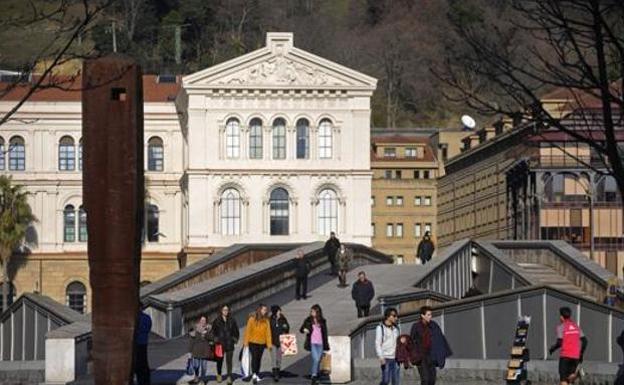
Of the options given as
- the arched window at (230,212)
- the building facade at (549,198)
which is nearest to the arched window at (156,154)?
the arched window at (230,212)

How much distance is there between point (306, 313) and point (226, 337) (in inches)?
573

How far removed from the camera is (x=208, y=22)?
17425 cm

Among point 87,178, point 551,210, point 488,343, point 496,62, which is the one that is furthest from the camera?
point 551,210

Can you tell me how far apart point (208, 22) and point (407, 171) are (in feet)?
101

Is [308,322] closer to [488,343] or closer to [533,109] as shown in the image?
[488,343]

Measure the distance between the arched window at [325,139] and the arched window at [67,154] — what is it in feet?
37.8

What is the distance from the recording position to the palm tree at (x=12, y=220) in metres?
103

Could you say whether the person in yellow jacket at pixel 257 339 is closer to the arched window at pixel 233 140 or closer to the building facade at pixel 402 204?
the arched window at pixel 233 140

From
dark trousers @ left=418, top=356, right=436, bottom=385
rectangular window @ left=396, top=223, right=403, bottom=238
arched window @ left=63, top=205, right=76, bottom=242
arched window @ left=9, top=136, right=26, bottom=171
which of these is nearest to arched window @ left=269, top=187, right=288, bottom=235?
arched window @ left=63, top=205, right=76, bottom=242

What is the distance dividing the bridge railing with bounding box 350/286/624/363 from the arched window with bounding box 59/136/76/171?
60.2m

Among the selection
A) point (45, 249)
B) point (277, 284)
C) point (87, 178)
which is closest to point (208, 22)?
point (45, 249)

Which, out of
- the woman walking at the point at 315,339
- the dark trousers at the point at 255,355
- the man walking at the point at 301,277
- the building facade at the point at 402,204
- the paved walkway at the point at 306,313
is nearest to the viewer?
the woman walking at the point at 315,339

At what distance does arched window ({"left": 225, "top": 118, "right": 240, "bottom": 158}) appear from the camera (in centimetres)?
10006

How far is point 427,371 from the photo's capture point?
35.5m
